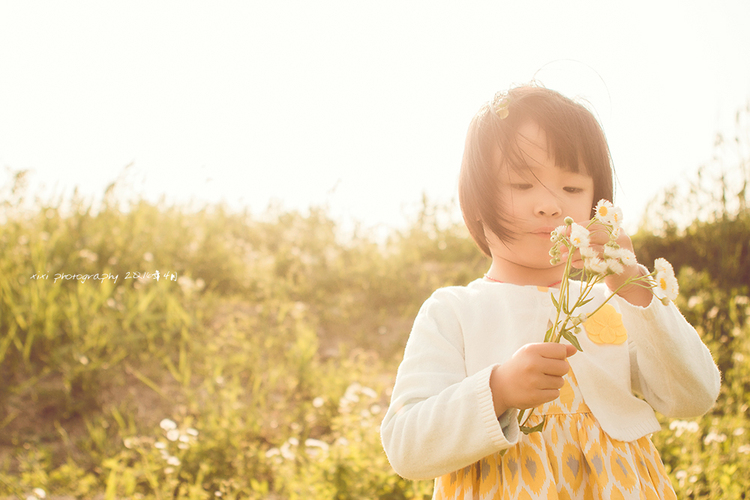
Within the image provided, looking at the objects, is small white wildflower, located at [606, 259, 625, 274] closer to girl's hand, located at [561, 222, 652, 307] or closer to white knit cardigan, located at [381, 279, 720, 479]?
girl's hand, located at [561, 222, 652, 307]

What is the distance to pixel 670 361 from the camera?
3.86ft

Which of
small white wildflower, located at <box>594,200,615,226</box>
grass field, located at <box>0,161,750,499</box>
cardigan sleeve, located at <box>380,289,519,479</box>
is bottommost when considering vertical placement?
grass field, located at <box>0,161,750,499</box>

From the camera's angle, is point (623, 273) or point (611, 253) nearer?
point (611, 253)

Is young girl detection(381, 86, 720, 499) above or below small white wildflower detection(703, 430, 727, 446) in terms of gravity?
above

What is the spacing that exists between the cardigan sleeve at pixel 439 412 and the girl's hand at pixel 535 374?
0.05 metres

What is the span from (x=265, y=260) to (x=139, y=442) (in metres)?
1.91

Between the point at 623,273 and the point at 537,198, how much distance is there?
0.25 metres

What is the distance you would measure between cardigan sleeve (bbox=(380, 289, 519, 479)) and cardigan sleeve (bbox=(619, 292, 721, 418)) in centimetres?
39

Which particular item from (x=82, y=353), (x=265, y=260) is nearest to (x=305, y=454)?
(x=82, y=353)

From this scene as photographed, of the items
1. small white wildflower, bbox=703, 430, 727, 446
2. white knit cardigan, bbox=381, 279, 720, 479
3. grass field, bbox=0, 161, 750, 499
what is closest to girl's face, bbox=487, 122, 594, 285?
white knit cardigan, bbox=381, 279, 720, 479

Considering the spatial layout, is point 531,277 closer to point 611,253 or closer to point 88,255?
point 611,253

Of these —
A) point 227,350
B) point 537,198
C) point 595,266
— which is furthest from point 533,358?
point 227,350

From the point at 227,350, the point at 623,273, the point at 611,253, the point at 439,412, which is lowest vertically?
the point at 227,350

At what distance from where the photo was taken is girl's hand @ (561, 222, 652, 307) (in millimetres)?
1125
